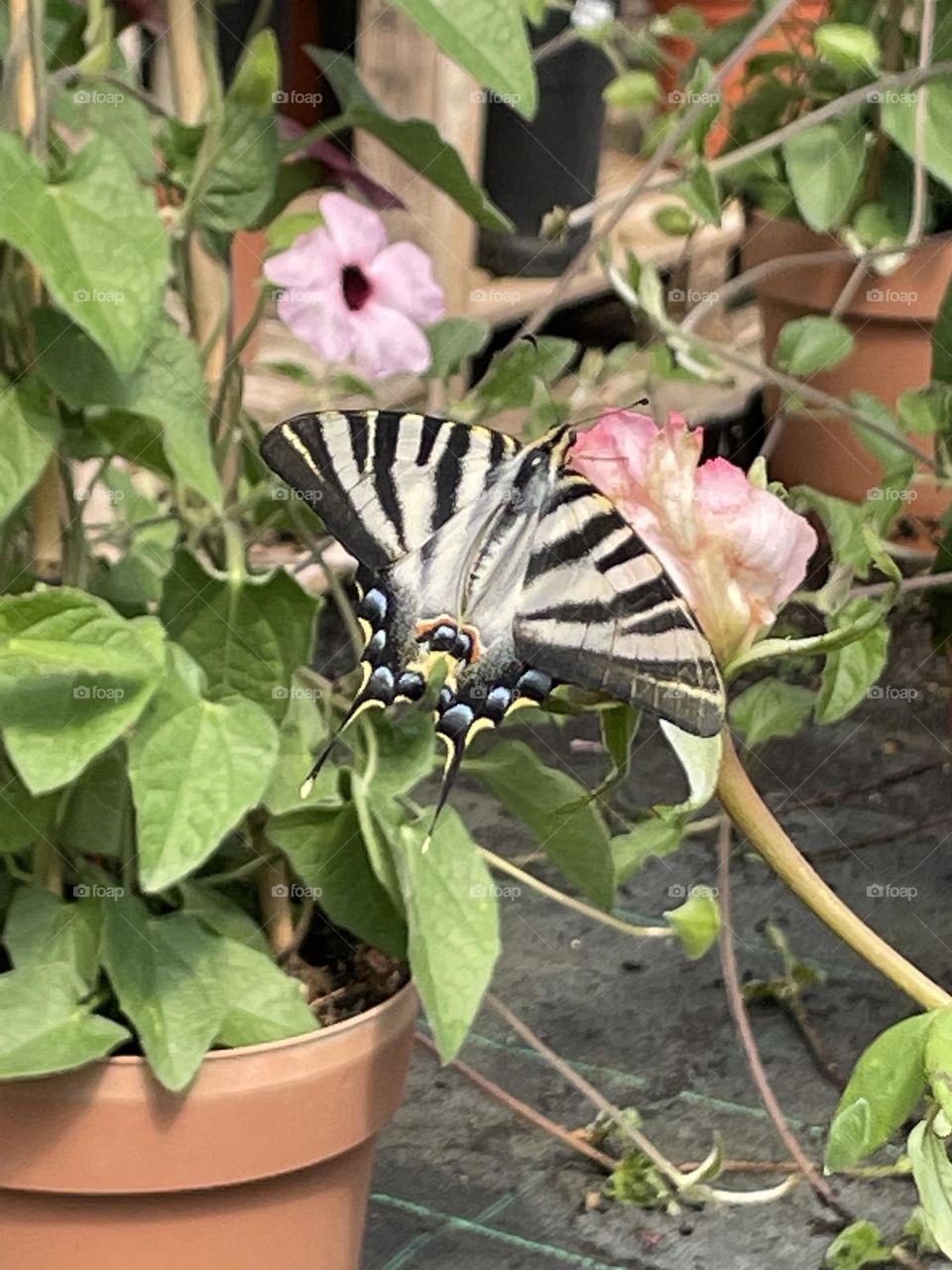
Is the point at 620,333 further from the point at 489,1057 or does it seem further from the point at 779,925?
the point at 489,1057

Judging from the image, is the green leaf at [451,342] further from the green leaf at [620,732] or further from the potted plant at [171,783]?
the green leaf at [620,732]

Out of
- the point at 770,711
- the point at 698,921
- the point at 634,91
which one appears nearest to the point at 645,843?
the point at 698,921

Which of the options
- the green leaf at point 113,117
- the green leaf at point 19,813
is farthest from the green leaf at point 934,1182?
the green leaf at point 113,117

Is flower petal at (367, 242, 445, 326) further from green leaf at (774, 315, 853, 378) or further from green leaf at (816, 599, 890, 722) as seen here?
green leaf at (774, 315, 853, 378)

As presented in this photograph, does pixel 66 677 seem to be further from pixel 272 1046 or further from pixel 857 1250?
pixel 857 1250

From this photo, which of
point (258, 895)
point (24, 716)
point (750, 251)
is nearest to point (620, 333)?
point (750, 251)
